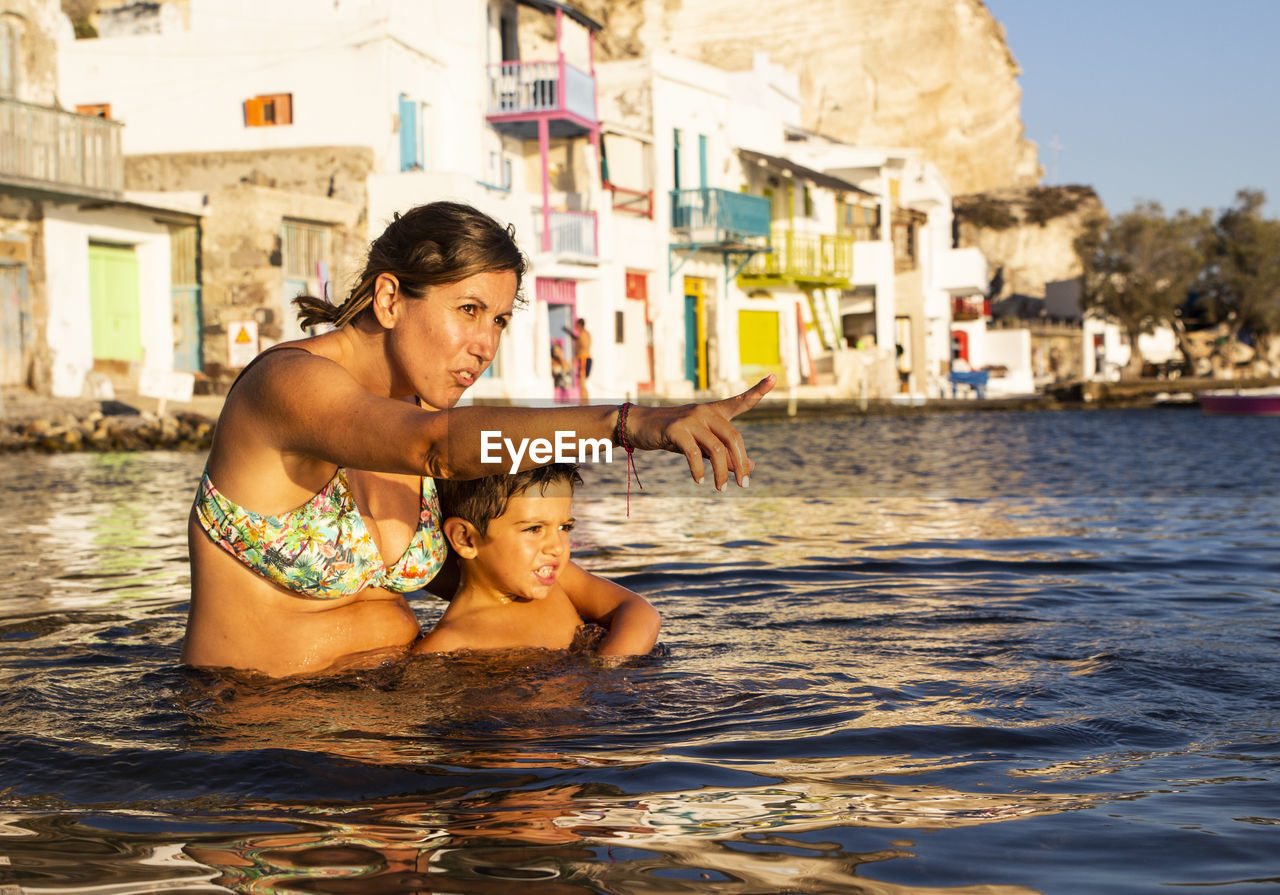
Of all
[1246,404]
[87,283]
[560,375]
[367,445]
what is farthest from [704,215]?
[367,445]

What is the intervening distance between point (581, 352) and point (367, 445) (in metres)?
28.7

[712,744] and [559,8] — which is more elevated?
[559,8]

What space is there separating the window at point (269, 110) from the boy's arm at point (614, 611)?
24467 millimetres

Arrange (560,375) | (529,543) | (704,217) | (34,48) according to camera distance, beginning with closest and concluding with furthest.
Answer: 1. (529,543)
2. (34,48)
3. (560,375)
4. (704,217)

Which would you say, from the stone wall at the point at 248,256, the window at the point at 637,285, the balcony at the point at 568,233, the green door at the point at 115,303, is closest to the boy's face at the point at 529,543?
the stone wall at the point at 248,256

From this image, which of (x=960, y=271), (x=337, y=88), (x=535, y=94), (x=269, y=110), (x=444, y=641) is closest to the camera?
(x=444, y=641)

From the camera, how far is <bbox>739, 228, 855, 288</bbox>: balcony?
1610 inches

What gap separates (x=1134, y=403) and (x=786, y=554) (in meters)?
41.4

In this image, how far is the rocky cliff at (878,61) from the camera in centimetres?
8125

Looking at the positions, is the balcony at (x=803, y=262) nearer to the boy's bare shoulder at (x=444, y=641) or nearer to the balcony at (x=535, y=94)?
the balcony at (x=535, y=94)

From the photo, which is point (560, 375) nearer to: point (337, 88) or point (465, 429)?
point (337, 88)

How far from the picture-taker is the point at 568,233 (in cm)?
3159

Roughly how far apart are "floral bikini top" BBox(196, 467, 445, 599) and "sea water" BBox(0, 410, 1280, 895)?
35 centimetres

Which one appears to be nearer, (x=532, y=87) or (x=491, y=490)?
(x=491, y=490)
